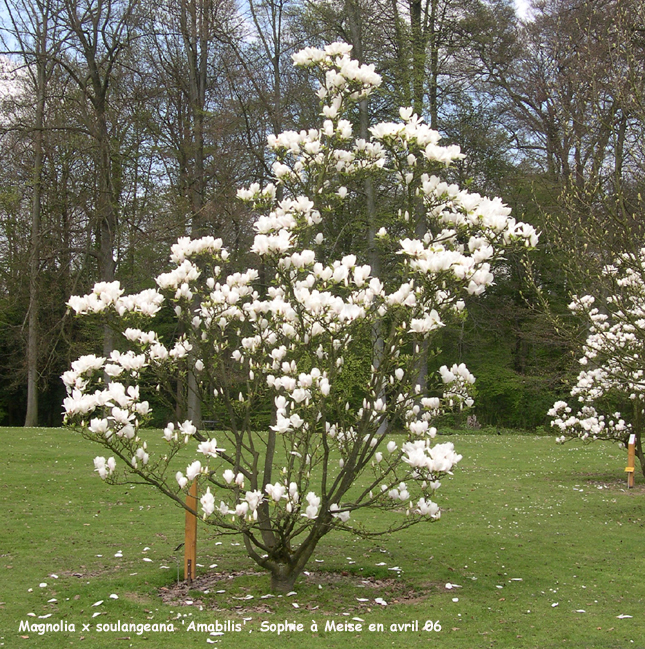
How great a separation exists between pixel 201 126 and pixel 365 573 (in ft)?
49.3

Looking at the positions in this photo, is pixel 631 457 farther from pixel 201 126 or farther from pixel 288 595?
pixel 201 126

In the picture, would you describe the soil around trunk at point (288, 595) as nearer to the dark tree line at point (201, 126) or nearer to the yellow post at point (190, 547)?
the yellow post at point (190, 547)

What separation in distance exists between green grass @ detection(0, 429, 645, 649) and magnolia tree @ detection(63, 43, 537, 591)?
586 millimetres

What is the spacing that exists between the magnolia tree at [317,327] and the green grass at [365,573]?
586mm

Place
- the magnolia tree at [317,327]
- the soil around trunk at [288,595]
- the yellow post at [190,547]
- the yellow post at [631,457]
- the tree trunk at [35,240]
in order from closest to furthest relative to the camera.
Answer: the magnolia tree at [317,327] < the soil around trunk at [288,595] < the yellow post at [190,547] < the yellow post at [631,457] < the tree trunk at [35,240]

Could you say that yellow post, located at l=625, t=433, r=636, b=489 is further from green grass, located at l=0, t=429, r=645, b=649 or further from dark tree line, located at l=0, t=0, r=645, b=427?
dark tree line, located at l=0, t=0, r=645, b=427

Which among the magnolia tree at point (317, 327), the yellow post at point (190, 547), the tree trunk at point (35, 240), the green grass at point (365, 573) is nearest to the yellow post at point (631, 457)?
the green grass at point (365, 573)

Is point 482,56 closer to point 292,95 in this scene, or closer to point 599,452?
point 292,95

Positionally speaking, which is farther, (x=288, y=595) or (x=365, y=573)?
(x=365, y=573)

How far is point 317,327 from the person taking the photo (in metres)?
4.61

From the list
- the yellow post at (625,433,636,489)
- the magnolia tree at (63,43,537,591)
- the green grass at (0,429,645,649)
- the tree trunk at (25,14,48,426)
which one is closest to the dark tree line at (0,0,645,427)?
the tree trunk at (25,14,48,426)

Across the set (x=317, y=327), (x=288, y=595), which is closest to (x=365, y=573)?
(x=288, y=595)

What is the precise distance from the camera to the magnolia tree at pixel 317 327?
435cm

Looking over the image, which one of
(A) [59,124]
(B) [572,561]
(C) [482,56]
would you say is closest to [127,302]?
(B) [572,561]
